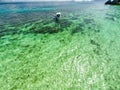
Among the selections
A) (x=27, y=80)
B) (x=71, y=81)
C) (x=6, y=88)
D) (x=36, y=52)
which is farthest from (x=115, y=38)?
(x=6, y=88)

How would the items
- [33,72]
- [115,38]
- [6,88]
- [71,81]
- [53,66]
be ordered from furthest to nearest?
1. [115,38]
2. [53,66]
3. [33,72]
4. [71,81]
5. [6,88]

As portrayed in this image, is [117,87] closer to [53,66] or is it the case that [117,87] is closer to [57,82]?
[57,82]

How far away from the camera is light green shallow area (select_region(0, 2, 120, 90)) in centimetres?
1032

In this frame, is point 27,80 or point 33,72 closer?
point 27,80

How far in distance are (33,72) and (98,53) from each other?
6.80 meters

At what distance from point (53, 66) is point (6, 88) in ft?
13.7

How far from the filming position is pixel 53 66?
12.7 m

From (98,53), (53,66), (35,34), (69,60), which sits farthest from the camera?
(35,34)

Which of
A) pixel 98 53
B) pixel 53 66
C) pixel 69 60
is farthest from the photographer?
pixel 98 53

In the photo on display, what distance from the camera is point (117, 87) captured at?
10039 millimetres

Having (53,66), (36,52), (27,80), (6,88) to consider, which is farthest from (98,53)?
(6,88)

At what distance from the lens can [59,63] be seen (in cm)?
1322

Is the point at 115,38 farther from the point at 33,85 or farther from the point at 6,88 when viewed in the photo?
the point at 6,88

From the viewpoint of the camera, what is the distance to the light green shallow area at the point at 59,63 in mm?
10320
